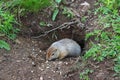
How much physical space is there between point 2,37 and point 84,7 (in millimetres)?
1471

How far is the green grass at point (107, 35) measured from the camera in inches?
170

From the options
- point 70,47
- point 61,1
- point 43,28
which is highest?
point 61,1

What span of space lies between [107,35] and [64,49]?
0.85 meters

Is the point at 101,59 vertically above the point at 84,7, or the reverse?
the point at 84,7

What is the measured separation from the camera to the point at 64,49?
5230 mm

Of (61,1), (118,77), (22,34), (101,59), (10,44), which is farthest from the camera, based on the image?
(61,1)

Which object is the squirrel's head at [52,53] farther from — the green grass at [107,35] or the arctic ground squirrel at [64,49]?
the green grass at [107,35]

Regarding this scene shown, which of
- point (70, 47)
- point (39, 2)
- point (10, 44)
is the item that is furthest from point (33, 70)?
point (39, 2)

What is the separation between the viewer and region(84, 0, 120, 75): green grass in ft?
14.1

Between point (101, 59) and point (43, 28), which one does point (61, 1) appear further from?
point (101, 59)

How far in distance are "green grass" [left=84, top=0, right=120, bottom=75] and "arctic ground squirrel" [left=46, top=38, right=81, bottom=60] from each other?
0.45 meters

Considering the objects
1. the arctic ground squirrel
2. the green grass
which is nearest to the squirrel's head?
the arctic ground squirrel

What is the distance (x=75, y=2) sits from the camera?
5520 mm

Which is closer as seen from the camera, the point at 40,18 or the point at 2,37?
the point at 2,37
